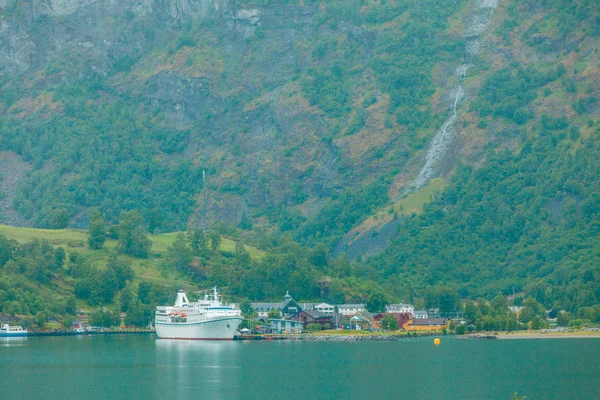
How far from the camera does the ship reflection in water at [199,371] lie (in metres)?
133

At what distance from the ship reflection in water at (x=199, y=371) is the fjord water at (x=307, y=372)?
11cm

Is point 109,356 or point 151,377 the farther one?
point 109,356

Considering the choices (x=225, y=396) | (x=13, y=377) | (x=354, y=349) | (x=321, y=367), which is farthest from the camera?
(x=354, y=349)

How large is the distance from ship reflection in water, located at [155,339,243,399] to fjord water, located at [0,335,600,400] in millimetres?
108

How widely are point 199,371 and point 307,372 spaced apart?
12301 millimetres

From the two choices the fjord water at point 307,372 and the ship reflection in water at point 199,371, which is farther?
the ship reflection in water at point 199,371

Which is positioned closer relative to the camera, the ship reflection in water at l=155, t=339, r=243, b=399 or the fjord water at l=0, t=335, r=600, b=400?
the fjord water at l=0, t=335, r=600, b=400

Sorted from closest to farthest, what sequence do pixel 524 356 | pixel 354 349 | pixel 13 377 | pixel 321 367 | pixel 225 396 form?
pixel 225 396
pixel 13 377
pixel 321 367
pixel 524 356
pixel 354 349

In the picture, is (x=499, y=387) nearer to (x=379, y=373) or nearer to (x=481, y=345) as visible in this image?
(x=379, y=373)

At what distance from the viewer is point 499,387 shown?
132 metres

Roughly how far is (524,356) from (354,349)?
2979cm

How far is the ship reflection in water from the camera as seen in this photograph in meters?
133

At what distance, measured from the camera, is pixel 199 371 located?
152000 millimetres

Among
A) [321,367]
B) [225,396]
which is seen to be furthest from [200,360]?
A: [225,396]
